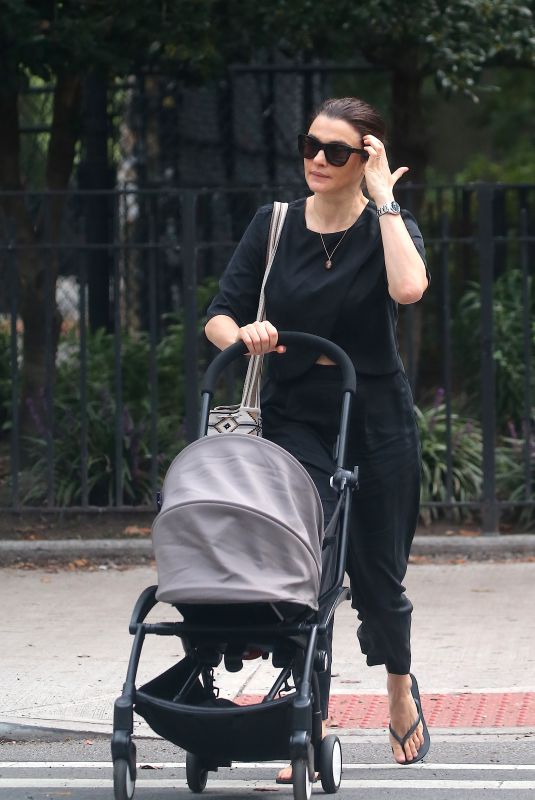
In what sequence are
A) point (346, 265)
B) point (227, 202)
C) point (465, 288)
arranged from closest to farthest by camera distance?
point (346, 265), point (465, 288), point (227, 202)

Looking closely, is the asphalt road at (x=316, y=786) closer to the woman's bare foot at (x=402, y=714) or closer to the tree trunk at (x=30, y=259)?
the woman's bare foot at (x=402, y=714)

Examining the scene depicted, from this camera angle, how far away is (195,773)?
4617mm

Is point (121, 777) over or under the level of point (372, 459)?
under

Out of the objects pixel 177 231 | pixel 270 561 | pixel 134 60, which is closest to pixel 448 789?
pixel 270 561

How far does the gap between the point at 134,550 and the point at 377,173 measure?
458 cm

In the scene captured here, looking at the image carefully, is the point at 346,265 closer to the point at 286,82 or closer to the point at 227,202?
the point at 227,202

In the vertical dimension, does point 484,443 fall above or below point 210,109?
below

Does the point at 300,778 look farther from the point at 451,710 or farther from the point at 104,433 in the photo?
the point at 104,433

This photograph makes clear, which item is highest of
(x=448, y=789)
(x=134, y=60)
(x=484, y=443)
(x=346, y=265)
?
(x=134, y=60)

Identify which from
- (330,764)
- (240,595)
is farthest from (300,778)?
(240,595)

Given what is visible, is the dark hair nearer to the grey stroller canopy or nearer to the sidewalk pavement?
the grey stroller canopy

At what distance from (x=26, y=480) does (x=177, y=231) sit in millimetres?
5496

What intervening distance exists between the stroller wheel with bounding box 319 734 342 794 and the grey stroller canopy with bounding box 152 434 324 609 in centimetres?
56

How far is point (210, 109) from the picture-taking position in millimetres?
14445
